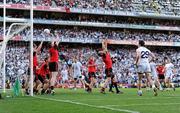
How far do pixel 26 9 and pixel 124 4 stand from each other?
14.6m

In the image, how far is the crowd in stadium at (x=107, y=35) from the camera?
57606 mm

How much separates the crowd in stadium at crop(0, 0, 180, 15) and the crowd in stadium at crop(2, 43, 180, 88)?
538cm

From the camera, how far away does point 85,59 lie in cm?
5225

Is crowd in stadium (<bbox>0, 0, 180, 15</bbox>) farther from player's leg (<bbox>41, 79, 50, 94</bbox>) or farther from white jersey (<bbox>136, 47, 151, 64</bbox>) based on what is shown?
white jersey (<bbox>136, 47, 151, 64</bbox>)

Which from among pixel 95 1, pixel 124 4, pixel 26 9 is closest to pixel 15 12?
pixel 26 9

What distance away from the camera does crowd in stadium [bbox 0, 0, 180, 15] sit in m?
58.7

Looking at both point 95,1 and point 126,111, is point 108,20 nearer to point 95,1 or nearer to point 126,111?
point 95,1

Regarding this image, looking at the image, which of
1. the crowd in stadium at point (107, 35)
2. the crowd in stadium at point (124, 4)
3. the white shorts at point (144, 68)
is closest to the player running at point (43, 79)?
the white shorts at point (144, 68)

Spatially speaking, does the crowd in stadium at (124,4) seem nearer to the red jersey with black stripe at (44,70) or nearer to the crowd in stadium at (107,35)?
the crowd in stadium at (107,35)

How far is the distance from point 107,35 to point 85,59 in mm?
10906

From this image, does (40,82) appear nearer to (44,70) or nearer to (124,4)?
(44,70)

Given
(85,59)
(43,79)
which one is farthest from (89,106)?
(85,59)

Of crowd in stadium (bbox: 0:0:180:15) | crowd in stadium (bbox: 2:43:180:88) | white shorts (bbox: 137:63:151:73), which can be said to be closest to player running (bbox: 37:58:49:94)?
white shorts (bbox: 137:63:151:73)

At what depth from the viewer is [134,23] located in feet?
214
